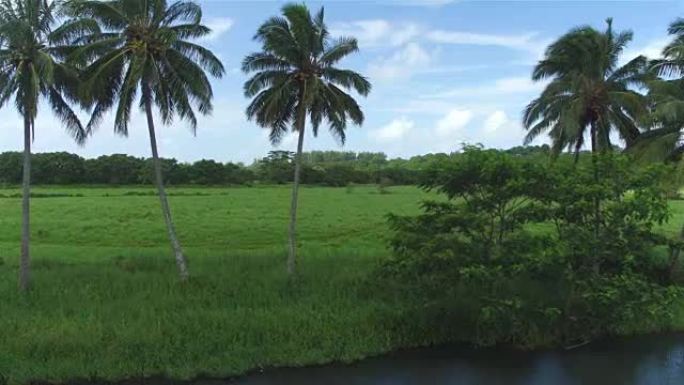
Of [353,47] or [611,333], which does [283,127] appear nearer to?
[353,47]

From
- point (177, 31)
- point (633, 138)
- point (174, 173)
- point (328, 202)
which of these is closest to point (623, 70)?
point (633, 138)

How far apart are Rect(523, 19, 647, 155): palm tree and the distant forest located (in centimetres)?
6935

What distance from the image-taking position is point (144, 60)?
28344mm

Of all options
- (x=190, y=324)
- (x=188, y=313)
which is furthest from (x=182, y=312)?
(x=190, y=324)

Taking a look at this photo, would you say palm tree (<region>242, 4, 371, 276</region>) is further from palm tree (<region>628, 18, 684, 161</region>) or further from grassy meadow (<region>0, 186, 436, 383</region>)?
palm tree (<region>628, 18, 684, 161</region>)

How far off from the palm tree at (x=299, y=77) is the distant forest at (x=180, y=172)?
7695cm

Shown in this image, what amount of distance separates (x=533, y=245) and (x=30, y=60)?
22.3 meters

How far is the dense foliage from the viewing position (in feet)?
84.9

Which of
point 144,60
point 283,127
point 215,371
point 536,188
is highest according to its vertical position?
point 144,60

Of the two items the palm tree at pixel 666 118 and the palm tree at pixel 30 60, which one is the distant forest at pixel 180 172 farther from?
the palm tree at pixel 30 60

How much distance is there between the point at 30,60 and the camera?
27406mm

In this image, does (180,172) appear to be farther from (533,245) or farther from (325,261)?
(533,245)

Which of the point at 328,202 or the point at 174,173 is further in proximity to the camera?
the point at 174,173

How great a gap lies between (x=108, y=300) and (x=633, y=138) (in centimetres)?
3022
